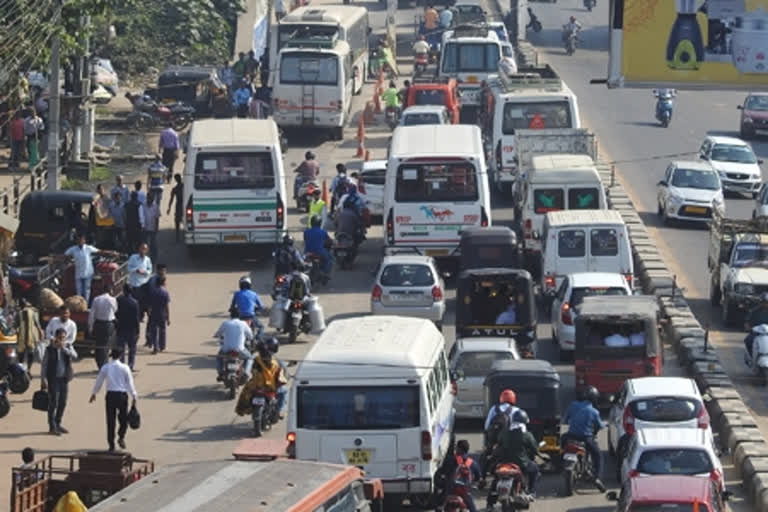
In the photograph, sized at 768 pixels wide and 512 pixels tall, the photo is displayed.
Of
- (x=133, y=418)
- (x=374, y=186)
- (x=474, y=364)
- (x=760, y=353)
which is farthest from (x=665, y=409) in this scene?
(x=374, y=186)

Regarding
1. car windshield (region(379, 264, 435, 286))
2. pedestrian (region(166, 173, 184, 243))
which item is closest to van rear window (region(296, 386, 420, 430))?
car windshield (region(379, 264, 435, 286))

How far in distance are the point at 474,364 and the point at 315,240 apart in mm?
9135

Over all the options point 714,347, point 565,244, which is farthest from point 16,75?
point 714,347

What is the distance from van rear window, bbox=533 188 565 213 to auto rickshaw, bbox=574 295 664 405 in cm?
916

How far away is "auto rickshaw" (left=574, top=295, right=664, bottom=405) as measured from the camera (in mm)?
31500

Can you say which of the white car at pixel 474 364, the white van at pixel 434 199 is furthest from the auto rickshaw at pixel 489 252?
the white car at pixel 474 364

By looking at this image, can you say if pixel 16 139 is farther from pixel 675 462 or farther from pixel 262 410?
pixel 675 462

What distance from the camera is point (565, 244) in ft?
124

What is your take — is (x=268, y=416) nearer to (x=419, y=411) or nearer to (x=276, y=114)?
(x=419, y=411)

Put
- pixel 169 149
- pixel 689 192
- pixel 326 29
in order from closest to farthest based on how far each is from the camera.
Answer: pixel 689 192 < pixel 169 149 < pixel 326 29

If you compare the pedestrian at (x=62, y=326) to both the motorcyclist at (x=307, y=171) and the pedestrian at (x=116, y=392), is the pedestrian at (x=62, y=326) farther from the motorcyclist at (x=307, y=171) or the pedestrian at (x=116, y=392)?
the motorcyclist at (x=307, y=171)

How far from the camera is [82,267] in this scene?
1364 inches

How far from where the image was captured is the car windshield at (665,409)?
27812mm

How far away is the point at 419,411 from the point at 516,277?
9.73 metres
